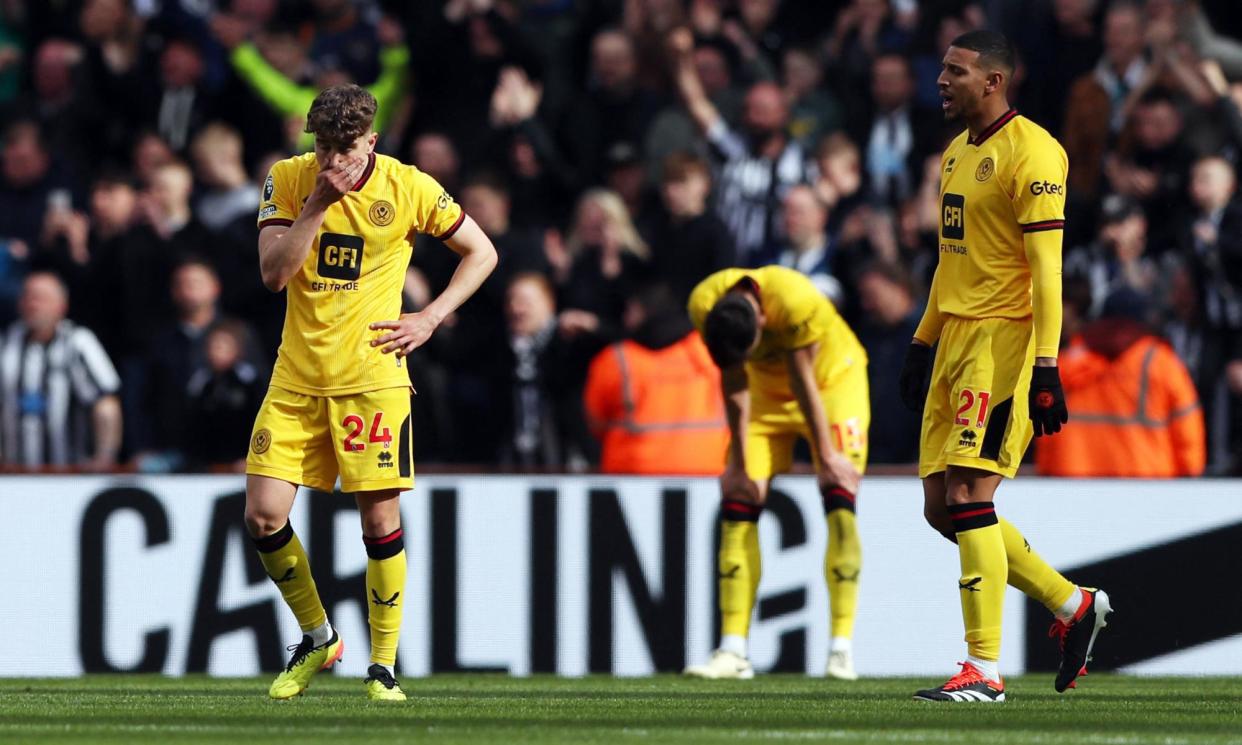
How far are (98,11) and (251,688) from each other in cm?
760

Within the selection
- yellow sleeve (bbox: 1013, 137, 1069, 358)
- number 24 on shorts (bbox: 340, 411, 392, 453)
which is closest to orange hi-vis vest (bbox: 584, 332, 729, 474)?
number 24 on shorts (bbox: 340, 411, 392, 453)

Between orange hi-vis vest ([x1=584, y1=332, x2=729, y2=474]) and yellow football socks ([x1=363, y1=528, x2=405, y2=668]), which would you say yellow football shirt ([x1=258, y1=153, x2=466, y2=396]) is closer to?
yellow football socks ([x1=363, y1=528, x2=405, y2=668])

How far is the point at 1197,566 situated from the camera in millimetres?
11484

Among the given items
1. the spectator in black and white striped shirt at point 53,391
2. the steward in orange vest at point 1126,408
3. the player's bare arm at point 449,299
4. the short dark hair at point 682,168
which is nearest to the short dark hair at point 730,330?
the player's bare arm at point 449,299

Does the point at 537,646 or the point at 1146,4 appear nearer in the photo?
the point at 537,646

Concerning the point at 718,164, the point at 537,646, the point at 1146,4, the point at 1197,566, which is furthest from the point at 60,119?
the point at 1197,566

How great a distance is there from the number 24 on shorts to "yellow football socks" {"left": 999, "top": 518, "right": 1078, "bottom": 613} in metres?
2.45

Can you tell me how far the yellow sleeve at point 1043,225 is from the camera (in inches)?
309

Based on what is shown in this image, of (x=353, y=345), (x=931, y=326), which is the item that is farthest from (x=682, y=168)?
(x=353, y=345)

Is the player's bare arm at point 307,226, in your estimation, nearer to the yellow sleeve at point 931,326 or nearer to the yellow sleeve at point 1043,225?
the yellow sleeve at point 931,326

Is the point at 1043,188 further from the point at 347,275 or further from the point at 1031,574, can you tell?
the point at 347,275

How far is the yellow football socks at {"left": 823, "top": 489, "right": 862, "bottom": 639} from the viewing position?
10.6 m

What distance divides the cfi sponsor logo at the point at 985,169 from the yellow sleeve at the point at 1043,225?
13 centimetres

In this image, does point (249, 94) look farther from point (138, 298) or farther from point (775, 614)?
point (775, 614)
